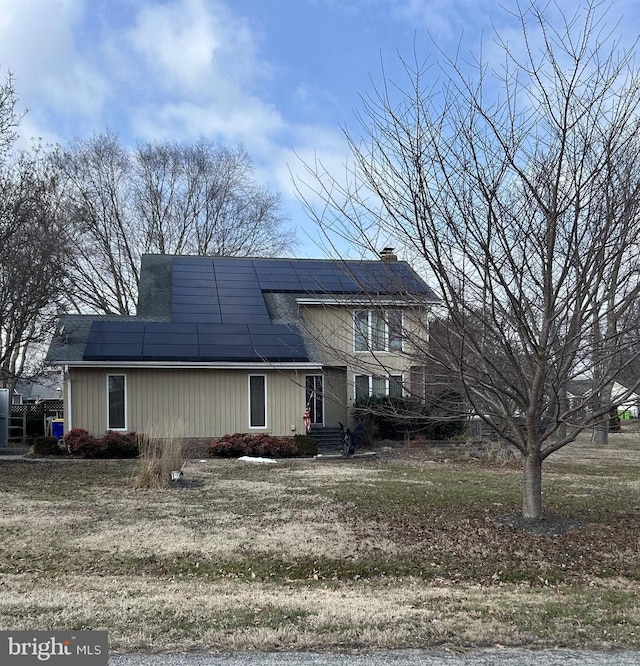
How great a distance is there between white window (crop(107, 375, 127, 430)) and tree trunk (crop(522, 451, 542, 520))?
1337 centimetres

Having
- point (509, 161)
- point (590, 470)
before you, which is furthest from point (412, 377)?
point (590, 470)

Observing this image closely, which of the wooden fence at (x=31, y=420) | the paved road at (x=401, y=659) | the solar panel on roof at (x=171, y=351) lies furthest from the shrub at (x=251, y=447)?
the paved road at (x=401, y=659)

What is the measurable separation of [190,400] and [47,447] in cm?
405

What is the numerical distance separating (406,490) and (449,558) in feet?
15.0

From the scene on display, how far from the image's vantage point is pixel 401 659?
164 inches

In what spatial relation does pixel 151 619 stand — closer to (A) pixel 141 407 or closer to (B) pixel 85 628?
(B) pixel 85 628

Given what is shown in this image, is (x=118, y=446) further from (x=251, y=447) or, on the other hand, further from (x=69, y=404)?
(x=251, y=447)

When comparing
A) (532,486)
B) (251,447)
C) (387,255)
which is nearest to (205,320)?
(251,447)

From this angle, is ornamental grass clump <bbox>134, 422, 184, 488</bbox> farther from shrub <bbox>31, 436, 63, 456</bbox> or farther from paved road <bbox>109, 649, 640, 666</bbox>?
paved road <bbox>109, 649, 640, 666</bbox>

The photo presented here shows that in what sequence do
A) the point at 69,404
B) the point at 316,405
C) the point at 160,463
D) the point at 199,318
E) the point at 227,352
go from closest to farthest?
the point at 160,463, the point at 69,404, the point at 227,352, the point at 199,318, the point at 316,405

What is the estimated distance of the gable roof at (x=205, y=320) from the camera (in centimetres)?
1900

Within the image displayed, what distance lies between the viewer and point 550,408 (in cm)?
809

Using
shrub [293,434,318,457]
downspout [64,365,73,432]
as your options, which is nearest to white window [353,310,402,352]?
shrub [293,434,318,457]

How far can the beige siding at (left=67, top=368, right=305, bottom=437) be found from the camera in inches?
742
